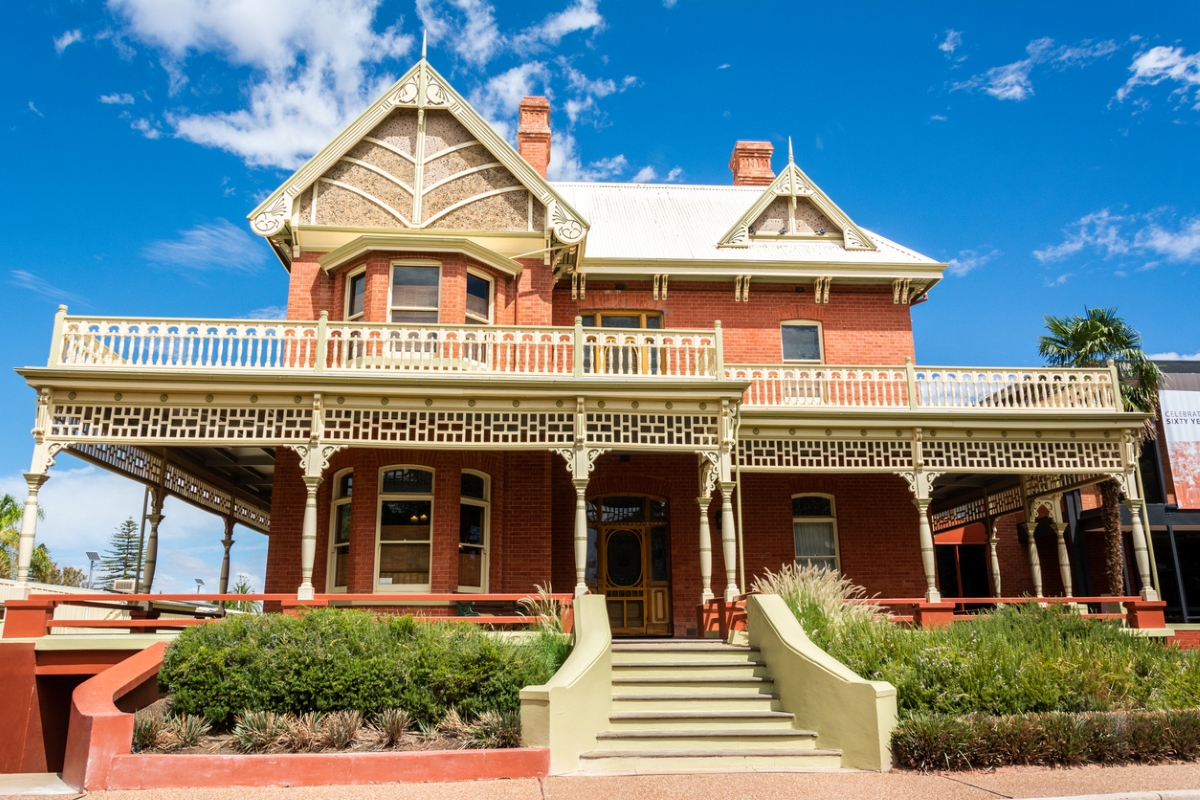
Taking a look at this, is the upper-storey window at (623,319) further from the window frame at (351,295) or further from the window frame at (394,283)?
the window frame at (351,295)

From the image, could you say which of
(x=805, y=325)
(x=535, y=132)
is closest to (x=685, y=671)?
(x=805, y=325)

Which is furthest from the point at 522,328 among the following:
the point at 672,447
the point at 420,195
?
the point at 420,195

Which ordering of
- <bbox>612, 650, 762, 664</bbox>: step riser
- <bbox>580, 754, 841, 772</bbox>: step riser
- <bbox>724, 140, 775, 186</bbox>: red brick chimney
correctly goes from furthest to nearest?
1. <bbox>724, 140, 775, 186</bbox>: red brick chimney
2. <bbox>612, 650, 762, 664</bbox>: step riser
3. <bbox>580, 754, 841, 772</bbox>: step riser

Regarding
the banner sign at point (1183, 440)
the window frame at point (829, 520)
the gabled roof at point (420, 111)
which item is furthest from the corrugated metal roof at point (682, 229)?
the banner sign at point (1183, 440)

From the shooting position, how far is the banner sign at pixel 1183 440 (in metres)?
26.7

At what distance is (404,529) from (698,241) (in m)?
9.59

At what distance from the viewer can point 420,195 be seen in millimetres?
18062

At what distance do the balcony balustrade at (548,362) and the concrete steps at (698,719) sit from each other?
4.86 m

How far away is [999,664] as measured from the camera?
973cm

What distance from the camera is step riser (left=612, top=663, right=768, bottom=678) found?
36.1 ft

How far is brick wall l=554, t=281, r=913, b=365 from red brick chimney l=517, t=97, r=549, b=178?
4.77 metres

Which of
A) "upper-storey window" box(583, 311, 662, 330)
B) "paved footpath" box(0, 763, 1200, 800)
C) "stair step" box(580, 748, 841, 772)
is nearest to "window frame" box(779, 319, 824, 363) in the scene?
"upper-storey window" box(583, 311, 662, 330)

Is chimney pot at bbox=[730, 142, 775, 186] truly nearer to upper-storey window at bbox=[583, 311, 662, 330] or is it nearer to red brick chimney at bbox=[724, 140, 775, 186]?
red brick chimney at bbox=[724, 140, 775, 186]

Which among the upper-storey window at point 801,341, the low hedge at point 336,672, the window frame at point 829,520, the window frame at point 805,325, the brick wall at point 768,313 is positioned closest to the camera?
the low hedge at point 336,672
